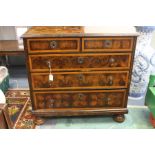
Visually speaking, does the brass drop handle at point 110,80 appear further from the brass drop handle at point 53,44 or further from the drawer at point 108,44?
the brass drop handle at point 53,44

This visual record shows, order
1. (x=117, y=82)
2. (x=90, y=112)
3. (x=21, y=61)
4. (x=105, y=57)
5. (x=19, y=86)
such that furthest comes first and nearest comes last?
(x=21, y=61)
(x=19, y=86)
(x=90, y=112)
(x=117, y=82)
(x=105, y=57)

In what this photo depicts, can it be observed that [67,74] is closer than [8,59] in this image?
Yes

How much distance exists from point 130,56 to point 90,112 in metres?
0.66

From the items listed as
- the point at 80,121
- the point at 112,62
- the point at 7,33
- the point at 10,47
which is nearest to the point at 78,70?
the point at 112,62

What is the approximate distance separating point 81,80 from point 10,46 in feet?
4.60

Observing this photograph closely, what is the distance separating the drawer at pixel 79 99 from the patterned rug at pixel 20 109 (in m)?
0.26

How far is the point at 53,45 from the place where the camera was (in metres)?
1.48

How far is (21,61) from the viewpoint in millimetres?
3100

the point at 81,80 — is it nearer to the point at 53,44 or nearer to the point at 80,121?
the point at 53,44

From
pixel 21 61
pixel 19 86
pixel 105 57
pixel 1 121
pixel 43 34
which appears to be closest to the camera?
pixel 1 121

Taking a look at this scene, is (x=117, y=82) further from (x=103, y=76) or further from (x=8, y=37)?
(x=8, y=37)

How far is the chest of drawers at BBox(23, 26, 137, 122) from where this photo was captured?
1475 mm
